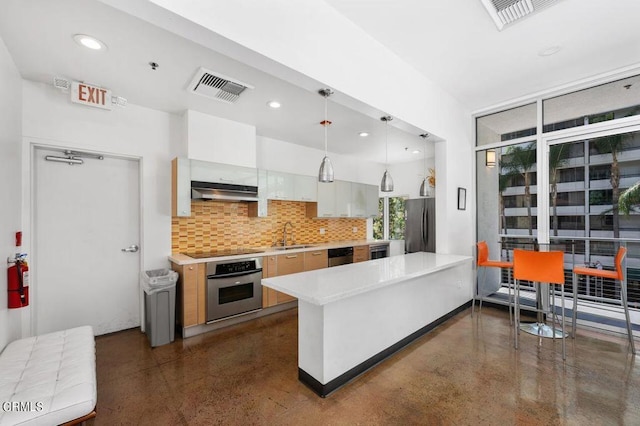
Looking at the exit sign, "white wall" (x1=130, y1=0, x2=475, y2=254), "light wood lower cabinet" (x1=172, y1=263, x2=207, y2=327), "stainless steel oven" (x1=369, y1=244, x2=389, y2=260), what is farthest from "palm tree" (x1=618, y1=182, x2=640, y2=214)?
the exit sign

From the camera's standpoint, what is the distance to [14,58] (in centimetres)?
236

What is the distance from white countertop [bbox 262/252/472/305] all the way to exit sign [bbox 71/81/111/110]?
253 centimetres

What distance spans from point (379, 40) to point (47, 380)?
3.49m

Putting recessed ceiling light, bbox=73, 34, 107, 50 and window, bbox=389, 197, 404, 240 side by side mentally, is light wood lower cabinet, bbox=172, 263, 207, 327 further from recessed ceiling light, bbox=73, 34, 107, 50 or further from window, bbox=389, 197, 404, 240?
window, bbox=389, 197, 404, 240

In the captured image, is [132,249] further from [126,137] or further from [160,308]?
[126,137]

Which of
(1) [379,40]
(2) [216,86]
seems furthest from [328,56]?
(2) [216,86]

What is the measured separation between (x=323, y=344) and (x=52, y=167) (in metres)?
3.38

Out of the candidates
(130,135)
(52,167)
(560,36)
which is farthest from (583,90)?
(52,167)

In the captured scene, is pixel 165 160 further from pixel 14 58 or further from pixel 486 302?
pixel 486 302

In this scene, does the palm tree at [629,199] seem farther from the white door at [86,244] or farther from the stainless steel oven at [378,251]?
the white door at [86,244]

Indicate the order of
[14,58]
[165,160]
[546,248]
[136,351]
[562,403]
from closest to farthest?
[562,403] → [14,58] → [136,351] → [546,248] → [165,160]

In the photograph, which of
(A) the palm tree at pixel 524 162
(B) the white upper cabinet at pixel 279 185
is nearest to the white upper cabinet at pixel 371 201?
(B) the white upper cabinet at pixel 279 185

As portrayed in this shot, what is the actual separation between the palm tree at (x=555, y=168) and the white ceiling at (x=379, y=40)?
81 centimetres

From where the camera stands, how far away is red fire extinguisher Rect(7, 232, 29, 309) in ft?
7.22
